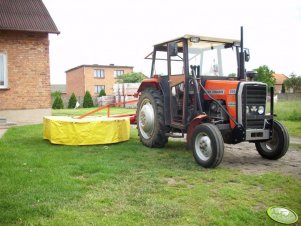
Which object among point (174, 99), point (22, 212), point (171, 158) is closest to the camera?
point (22, 212)

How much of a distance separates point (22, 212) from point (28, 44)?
13.1 meters

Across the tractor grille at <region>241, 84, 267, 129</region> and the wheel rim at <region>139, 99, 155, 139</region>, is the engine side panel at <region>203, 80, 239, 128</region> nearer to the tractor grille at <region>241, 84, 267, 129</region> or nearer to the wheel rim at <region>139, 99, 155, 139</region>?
the tractor grille at <region>241, 84, 267, 129</region>

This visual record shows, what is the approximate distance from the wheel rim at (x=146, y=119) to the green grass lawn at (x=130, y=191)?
1186 millimetres

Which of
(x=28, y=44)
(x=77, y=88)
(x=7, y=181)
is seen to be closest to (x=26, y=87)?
(x=28, y=44)

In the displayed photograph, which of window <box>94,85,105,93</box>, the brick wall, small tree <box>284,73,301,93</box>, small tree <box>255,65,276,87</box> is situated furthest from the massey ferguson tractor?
small tree <box>284,73,301,93</box>

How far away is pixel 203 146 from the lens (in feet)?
22.0

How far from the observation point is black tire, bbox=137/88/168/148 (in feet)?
27.6

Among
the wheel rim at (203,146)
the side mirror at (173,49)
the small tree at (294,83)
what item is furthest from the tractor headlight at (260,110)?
the small tree at (294,83)

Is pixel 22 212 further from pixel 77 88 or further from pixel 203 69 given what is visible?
pixel 77 88

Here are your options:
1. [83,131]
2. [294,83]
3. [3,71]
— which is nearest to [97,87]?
[294,83]

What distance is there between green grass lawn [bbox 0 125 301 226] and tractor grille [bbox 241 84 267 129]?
113 centimetres

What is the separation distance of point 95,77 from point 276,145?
53.4 metres

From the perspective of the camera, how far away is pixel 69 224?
3.80 metres

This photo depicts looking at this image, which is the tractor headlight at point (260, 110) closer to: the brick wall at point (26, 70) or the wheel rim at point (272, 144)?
the wheel rim at point (272, 144)
